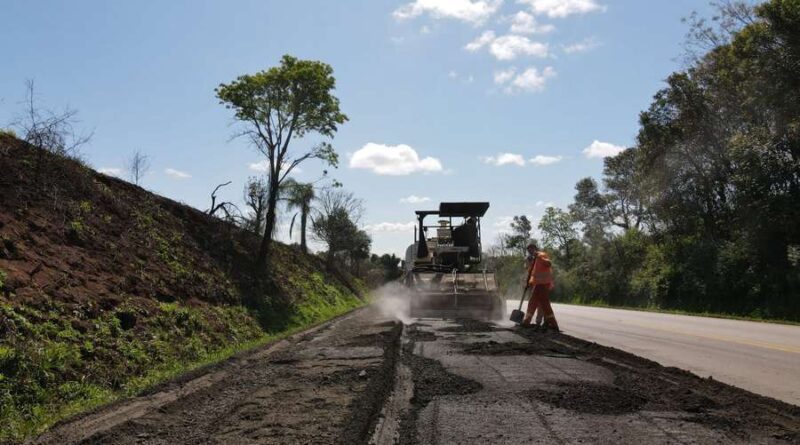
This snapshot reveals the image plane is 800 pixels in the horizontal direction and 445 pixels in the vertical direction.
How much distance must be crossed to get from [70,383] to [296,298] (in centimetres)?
1743

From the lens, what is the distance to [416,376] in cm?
685

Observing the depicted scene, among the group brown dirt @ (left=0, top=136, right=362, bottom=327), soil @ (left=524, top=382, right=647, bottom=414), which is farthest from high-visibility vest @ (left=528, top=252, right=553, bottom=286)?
brown dirt @ (left=0, top=136, right=362, bottom=327)

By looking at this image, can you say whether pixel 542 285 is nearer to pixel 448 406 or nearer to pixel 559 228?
pixel 448 406

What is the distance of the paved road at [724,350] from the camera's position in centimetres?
693

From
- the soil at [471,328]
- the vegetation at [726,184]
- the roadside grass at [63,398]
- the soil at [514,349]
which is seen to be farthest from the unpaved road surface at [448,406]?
the vegetation at [726,184]

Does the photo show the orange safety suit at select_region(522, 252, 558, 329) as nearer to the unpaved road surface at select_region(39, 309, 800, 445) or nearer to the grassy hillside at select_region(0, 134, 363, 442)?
the unpaved road surface at select_region(39, 309, 800, 445)

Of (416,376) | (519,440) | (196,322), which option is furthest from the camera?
(196,322)

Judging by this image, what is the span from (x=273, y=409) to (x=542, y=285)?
839cm

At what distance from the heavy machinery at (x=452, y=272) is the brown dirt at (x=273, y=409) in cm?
833

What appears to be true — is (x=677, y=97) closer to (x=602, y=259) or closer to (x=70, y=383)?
(x=602, y=259)

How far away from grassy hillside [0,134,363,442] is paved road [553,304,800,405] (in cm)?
739

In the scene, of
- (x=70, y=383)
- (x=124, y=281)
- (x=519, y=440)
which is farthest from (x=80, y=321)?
(x=519, y=440)

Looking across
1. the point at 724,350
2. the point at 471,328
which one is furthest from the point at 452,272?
the point at 724,350

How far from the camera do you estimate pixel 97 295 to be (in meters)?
9.98
